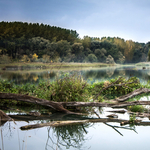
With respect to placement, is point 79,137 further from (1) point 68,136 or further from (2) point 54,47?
(2) point 54,47

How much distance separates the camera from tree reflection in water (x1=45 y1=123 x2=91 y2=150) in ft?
11.0

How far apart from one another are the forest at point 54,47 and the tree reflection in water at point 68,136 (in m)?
34.7

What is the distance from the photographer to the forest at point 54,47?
52.0 metres

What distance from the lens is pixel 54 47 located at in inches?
2275

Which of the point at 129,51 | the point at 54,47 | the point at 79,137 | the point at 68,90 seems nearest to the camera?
the point at 79,137

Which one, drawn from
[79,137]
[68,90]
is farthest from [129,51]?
[79,137]

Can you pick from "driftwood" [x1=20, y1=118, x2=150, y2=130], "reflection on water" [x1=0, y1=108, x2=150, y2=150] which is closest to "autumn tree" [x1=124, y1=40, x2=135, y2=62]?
"driftwood" [x1=20, y1=118, x2=150, y2=130]

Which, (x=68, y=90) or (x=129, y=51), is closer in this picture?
(x=68, y=90)

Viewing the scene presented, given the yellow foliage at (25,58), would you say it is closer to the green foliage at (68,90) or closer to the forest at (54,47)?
the forest at (54,47)

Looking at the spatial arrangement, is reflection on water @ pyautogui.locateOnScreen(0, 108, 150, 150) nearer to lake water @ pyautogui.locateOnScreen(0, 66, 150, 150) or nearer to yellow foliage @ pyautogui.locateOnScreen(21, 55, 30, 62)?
lake water @ pyautogui.locateOnScreen(0, 66, 150, 150)

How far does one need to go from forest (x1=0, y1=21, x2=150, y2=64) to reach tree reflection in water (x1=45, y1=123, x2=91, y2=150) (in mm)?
34698

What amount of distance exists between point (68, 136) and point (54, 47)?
181 feet

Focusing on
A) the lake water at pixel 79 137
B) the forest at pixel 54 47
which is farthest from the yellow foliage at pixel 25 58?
the lake water at pixel 79 137

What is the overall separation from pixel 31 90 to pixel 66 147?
4.64m
